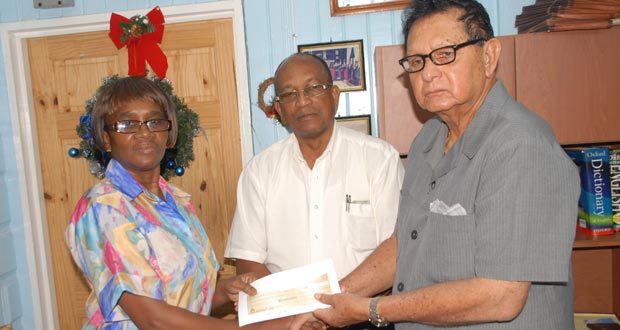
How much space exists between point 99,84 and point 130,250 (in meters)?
2.06

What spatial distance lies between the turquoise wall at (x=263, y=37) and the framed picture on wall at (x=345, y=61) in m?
0.04

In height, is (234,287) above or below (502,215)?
below

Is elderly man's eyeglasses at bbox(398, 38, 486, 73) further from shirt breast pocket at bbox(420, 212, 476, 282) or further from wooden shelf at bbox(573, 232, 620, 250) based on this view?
wooden shelf at bbox(573, 232, 620, 250)

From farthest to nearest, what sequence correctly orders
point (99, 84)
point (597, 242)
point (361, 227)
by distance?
1. point (99, 84)
2. point (597, 242)
3. point (361, 227)

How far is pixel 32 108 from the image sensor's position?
3.23 meters

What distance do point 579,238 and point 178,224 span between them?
1758mm

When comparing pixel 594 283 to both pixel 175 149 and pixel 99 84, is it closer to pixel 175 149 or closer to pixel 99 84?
pixel 175 149

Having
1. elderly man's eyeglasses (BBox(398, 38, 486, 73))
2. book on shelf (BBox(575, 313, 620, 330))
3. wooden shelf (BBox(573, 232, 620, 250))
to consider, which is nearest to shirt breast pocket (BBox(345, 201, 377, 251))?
elderly man's eyeglasses (BBox(398, 38, 486, 73))

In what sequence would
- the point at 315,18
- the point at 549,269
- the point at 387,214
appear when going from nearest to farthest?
the point at 549,269
the point at 387,214
the point at 315,18

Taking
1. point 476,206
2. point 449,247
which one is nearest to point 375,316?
point 449,247

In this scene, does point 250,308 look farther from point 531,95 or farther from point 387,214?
point 531,95

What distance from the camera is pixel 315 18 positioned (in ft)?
9.62

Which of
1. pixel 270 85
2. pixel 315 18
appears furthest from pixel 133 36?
pixel 315 18

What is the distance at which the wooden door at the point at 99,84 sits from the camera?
3.11 metres
